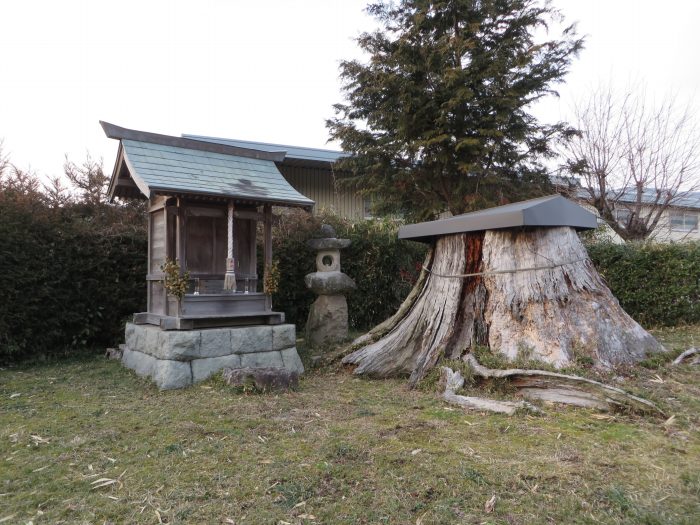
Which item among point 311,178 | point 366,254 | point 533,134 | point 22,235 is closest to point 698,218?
point 533,134

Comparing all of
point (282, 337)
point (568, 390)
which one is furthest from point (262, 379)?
point (568, 390)

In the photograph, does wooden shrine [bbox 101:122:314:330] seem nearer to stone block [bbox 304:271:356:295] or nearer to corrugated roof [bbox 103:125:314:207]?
corrugated roof [bbox 103:125:314:207]

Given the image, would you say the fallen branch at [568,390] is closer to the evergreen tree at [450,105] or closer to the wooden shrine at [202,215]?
the wooden shrine at [202,215]

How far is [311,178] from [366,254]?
6817mm

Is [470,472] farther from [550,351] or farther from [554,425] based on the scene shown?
[550,351]

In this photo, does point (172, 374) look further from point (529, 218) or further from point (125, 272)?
point (529, 218)

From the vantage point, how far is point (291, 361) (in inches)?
244

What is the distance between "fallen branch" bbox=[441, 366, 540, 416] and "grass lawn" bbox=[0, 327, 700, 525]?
0.38 ft

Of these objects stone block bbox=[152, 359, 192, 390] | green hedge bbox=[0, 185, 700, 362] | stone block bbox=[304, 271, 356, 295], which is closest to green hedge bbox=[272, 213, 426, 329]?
green hedge bbox=[0, 185, 700, 362]

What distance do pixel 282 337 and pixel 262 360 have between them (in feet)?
1.32

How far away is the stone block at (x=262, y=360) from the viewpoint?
19.2 ft

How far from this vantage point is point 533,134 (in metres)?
11.4

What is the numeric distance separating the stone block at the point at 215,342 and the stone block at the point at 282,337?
2.01ft

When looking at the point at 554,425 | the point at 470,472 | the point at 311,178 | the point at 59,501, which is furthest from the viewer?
the point at 311,178
